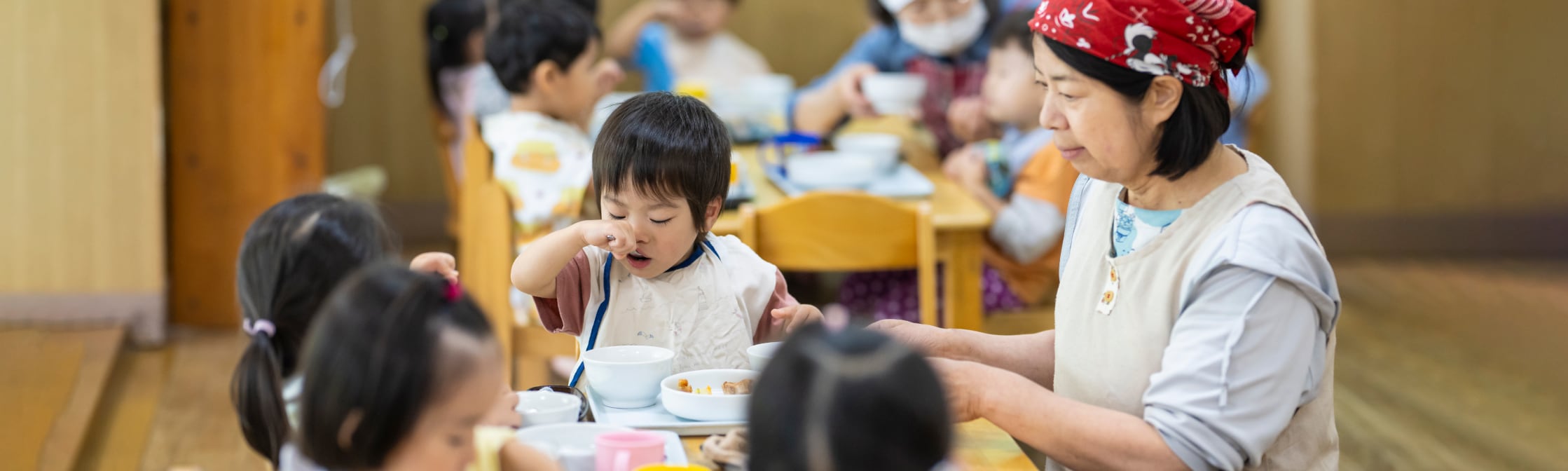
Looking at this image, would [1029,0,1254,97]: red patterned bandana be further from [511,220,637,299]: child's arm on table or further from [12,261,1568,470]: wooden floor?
[12,261,1568,470]: wooden floor

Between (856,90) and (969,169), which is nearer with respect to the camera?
(969,169)

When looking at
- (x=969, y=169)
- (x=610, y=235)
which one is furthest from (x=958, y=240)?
(x=610, y=235)

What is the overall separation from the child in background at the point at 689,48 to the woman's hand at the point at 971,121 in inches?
42.4

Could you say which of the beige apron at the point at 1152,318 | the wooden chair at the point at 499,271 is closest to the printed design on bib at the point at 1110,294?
the beige apron at the point at 1152,318

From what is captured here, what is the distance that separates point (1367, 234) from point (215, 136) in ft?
15.4

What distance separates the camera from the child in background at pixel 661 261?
1.49m

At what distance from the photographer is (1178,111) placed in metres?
1.28

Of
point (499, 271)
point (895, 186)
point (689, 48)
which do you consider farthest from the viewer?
point (689, 48)

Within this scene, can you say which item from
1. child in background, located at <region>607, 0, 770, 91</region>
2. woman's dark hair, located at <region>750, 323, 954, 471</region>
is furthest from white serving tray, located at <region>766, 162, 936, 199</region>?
woman's dark hair, located at <region>750, 323, 954, 471</region>

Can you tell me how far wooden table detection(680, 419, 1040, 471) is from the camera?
1232 mm

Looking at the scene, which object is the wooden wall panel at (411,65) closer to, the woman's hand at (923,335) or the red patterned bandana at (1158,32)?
the woman's hand at (923,335)

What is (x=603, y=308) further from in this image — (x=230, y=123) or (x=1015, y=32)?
(x=230, y=123)

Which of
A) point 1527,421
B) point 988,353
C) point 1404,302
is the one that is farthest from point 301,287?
point 1404,302

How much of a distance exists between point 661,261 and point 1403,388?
9.17 ft
